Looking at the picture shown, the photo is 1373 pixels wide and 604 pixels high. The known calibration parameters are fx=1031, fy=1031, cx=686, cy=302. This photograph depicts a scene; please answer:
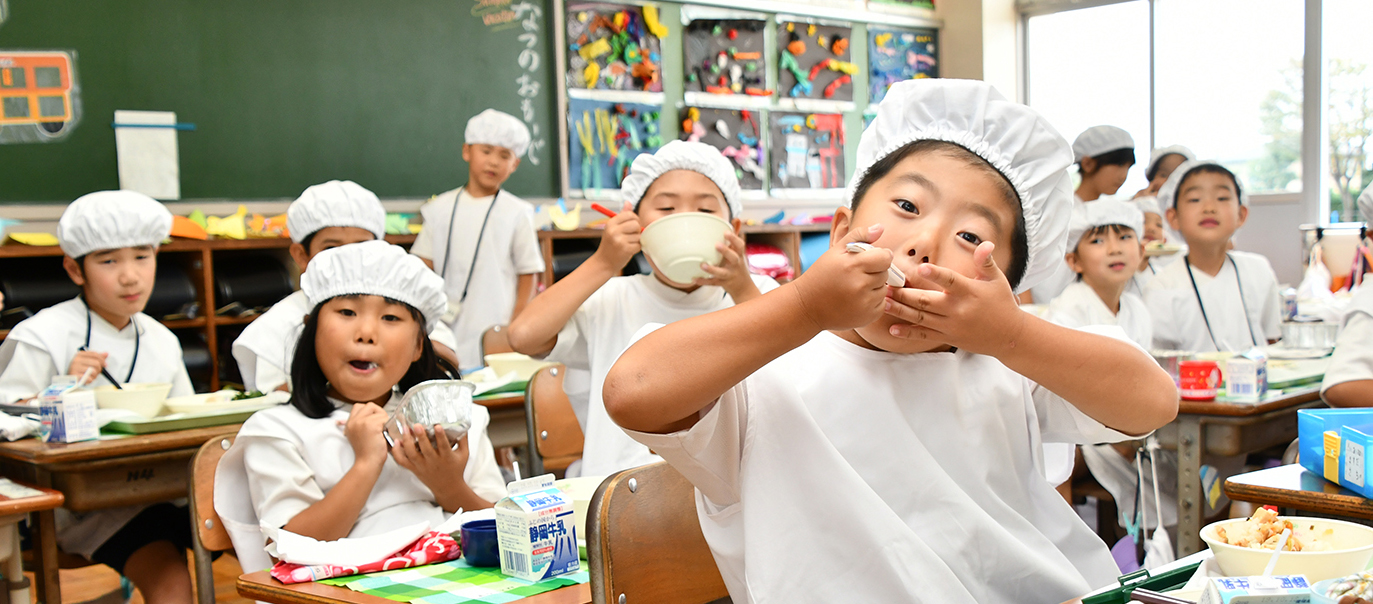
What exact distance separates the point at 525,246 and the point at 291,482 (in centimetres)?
338

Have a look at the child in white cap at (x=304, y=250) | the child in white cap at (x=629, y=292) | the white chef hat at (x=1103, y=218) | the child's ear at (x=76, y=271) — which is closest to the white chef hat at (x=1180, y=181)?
the white chef hat at (x=1103, y=218)

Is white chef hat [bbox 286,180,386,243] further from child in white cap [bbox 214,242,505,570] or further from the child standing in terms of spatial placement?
the child standing

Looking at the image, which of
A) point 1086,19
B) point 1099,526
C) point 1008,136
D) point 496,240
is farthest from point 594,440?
point 1086,19

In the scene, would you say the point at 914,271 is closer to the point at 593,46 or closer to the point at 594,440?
the point at 594,440

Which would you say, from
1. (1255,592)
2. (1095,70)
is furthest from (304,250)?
(1095,70)

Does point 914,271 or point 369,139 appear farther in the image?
point 369,139

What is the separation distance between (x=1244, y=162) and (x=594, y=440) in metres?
6.67

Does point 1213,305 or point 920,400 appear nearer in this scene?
point 920,400

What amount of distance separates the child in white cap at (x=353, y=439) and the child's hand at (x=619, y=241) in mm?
396

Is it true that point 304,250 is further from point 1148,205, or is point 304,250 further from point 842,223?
point 1148,205

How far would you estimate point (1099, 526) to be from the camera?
3191 millimetres

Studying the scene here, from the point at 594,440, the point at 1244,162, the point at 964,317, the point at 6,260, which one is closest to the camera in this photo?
the point at 964,317

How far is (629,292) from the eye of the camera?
2.64 metres

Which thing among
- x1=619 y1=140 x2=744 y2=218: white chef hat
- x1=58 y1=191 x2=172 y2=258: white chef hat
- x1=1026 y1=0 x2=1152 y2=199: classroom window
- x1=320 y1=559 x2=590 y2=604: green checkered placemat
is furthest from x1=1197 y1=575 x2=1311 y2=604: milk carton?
x1=1026 y1=0 x2=1152 y2=199: classroom window
